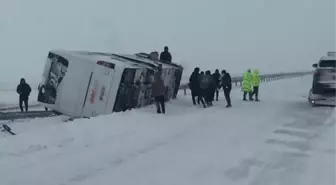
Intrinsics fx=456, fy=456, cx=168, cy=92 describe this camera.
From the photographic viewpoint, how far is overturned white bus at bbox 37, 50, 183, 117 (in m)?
14.9

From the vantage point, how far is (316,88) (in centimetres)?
1805

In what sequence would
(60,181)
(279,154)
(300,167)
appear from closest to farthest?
(60,181), (300,167), (279,154)

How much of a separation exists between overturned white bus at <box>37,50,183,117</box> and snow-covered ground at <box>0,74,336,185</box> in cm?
149

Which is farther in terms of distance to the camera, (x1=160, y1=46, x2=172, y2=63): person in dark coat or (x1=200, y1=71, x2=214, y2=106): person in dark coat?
(x1=160, y1=46, x2=172, y2=63): person in dark coat

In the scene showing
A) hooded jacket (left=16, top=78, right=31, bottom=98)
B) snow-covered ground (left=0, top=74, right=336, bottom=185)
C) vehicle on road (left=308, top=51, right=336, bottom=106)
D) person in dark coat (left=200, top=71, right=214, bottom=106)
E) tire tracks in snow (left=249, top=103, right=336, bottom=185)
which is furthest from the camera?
hooded jacket (left=16, top=78, right=31, bottom=98)

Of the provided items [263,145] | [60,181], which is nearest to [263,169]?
[263,145]

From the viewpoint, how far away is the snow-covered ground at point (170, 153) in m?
6.98

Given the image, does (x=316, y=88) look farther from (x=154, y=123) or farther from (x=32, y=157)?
(x=32, y=157)

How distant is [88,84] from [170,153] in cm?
715

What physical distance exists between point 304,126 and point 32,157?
8.04m

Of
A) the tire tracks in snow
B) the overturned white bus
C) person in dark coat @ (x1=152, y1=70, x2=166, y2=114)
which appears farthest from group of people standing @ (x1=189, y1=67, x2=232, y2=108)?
the tire tracks in snow

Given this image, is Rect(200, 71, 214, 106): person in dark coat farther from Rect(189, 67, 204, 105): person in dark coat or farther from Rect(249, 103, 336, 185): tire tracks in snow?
Rect(249, 103, 336, 185): tire tracks in snow

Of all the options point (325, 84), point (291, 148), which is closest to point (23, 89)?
point (325, 84)

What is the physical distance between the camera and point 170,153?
872 cm
